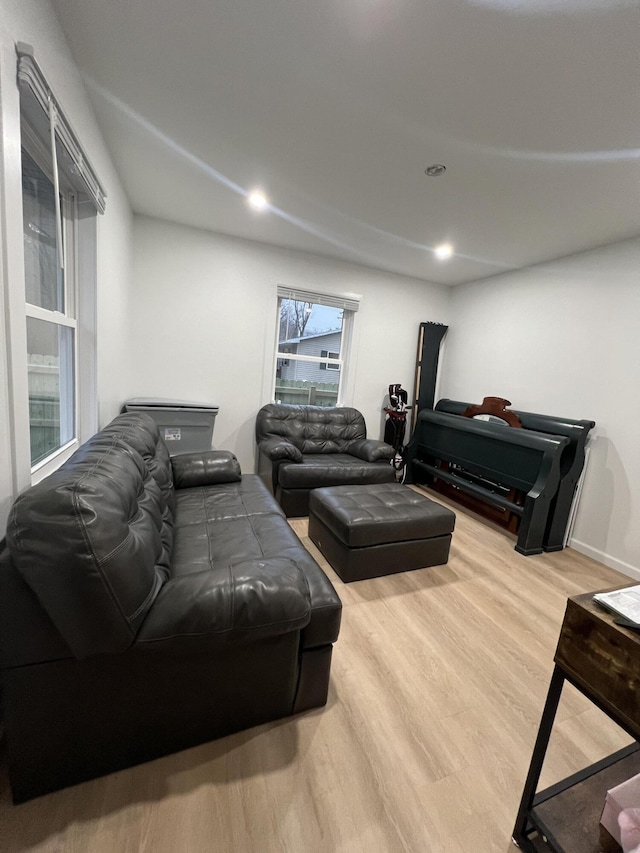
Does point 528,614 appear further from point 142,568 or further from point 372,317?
point 372,317

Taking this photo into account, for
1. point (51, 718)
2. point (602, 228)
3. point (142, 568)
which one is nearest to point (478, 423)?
point (602, 228)

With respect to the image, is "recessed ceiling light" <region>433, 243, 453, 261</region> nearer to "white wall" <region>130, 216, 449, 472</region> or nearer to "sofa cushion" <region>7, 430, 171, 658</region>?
"white wall" <region>130, 216, 449, 472</region>

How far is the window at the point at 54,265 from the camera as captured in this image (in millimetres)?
1282

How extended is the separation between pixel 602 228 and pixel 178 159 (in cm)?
307

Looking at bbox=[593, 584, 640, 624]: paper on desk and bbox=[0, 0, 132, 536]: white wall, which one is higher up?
bbox=[0, 0, 132, 536]: white wall

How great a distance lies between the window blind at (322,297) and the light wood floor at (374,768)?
10.4 ft

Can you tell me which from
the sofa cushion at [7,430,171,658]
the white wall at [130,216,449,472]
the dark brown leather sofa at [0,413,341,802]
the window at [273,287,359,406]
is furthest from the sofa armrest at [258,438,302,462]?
the sofa cushion at [7,430,171,658]

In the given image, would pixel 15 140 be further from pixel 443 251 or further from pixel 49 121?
pixel 443 251

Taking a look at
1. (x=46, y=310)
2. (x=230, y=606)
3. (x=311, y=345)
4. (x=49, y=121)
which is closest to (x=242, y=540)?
(x=230, y=606)

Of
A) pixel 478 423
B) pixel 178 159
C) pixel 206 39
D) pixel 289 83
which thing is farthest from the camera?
pixel 478 423

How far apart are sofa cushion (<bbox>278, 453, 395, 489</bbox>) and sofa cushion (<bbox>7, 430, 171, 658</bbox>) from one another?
189cm

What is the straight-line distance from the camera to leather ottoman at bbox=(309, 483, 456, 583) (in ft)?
6.89

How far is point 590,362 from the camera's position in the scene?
2875mm

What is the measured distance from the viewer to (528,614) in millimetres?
1981
